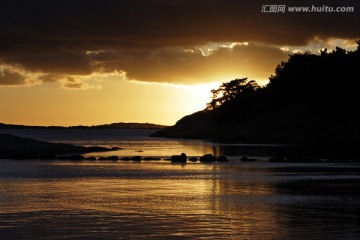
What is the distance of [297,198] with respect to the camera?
131ft

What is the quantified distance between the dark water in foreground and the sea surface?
0.13 feet

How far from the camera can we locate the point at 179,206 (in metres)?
35.4

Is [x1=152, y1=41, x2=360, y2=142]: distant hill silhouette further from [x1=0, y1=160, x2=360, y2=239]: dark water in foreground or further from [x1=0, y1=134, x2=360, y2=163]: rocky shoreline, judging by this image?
[x1=0, y1=160, x2=360, y2=239]: dark water in foreground

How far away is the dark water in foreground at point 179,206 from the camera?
26844 millimetres

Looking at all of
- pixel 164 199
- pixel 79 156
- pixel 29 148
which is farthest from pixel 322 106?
pixel 164 199

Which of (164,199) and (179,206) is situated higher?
(164,199)

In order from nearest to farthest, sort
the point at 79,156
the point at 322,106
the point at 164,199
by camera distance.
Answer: the point at 164,199, the point at 79,156, the point at 322,106

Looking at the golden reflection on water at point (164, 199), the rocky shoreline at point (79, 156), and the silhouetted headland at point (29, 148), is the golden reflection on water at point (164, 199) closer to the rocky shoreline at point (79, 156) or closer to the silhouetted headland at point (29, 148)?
the rocky shoreline at point (79, 156)

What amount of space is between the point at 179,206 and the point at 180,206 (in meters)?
0.05

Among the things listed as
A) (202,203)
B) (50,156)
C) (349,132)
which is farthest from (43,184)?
(349,132)

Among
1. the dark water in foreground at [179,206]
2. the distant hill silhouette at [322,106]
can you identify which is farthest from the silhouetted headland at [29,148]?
the distant hill silhouette at [322,106]

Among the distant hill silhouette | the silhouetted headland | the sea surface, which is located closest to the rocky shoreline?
the silhouetted headland

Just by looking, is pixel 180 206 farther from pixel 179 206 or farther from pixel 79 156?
pixel 79 156

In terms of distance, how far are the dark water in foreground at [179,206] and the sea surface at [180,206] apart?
4 centimetres
